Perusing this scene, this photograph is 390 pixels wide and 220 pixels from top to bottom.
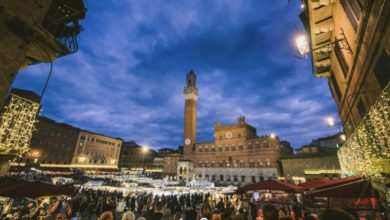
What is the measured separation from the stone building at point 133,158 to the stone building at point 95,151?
344 inches

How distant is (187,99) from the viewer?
75.6m

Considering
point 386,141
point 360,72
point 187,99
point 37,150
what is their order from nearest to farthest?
point 386,141 < point 360,72 < point 37,150 < point 187,99

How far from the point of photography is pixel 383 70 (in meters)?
5.79

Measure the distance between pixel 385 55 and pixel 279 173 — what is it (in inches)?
1916

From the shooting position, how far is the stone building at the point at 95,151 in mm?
53281

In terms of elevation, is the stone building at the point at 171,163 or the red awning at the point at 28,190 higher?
the stone building at the point at 171,163

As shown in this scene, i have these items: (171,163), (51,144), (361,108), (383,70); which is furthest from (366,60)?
(171,163)

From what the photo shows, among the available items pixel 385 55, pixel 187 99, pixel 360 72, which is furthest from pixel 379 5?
pixel 187 99

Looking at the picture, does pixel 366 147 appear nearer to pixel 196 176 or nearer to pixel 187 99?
pixel 196 176

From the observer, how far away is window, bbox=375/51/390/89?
5.46 m

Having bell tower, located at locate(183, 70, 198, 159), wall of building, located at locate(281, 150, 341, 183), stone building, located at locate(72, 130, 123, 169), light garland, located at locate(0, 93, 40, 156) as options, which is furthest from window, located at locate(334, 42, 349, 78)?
stone building, located at locate(72, 130, 123, 169)

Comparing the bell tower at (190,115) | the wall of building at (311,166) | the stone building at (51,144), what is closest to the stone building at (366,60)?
the wall of building at (311,166)

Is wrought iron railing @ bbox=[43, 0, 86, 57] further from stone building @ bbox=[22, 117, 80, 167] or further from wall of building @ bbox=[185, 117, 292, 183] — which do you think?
wall of building @ bbox=[185, 117, 292, 183]

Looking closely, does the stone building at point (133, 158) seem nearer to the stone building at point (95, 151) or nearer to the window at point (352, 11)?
the stone building at point (95, 151)
